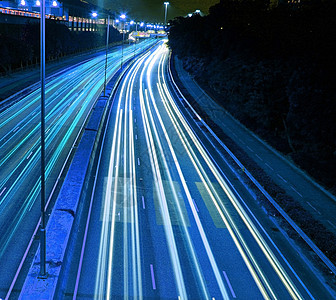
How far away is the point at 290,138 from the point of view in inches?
1394

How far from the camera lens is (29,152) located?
29.4m

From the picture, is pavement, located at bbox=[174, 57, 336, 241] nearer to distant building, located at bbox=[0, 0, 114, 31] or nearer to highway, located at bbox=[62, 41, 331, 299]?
highway, located at bbox=[62, 41, 331, 299]

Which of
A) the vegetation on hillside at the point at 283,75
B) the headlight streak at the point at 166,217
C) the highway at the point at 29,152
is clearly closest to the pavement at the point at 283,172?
the vegetation on hillside at the point at 283,75

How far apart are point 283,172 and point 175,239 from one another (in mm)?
15065

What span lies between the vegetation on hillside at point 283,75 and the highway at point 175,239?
8166mm

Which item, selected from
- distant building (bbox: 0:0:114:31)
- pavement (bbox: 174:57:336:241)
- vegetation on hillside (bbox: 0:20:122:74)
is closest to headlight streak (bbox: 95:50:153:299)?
pavement (bbox: 174:57:336:241)

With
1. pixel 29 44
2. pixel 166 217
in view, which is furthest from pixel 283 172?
pixel 29 44

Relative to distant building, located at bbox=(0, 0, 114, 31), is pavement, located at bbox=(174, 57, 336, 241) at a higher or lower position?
lower

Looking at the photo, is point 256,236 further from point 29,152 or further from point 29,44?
point 29,44

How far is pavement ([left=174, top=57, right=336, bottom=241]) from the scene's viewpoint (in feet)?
81.2

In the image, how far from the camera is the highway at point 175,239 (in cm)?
1579

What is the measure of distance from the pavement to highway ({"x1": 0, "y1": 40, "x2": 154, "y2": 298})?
1645 cm

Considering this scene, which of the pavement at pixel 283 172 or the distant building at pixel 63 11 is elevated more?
the distant building at pixel 63 11

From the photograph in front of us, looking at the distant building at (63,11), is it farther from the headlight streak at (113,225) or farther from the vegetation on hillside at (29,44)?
the headlight streak at (113,225)
